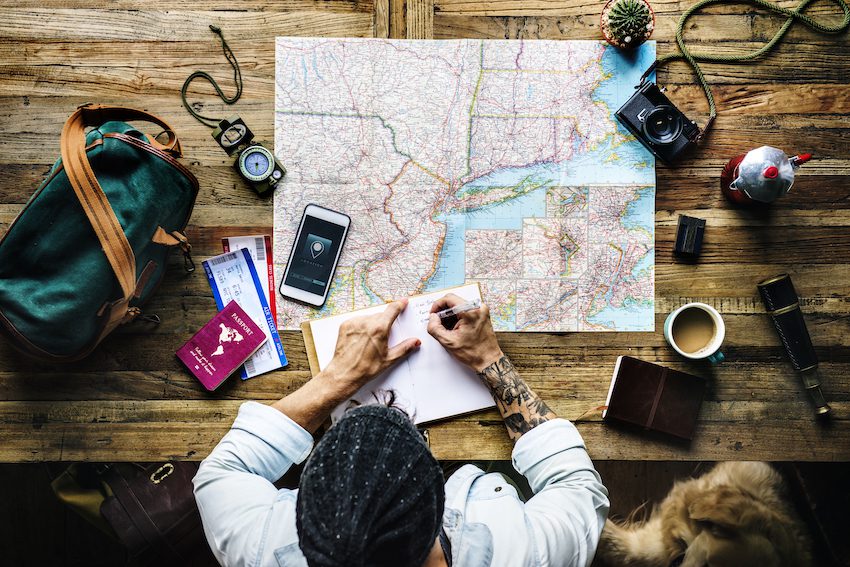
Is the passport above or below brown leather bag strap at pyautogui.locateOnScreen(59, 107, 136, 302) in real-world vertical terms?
below

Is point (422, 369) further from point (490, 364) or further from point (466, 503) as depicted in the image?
point (466, 503)

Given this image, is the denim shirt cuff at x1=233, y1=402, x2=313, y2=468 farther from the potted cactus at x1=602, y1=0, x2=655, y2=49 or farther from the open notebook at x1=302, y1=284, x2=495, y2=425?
the potted cactus at x1=602, y1=0, x2=655, y2=49

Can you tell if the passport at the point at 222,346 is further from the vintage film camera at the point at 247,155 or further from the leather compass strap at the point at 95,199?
the vintage film camera at the point at 247,155

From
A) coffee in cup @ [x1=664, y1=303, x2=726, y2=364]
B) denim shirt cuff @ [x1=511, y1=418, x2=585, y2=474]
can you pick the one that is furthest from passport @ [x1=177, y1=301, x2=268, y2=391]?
coffee in cup @ [x1=664, y1=303, x2=726, y2=364]

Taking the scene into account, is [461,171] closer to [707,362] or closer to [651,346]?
[651,346]

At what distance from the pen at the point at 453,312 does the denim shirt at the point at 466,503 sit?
1.10 feet

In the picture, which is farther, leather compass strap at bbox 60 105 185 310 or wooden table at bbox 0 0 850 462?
wooden table at bbox 0 0 850 462

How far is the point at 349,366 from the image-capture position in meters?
1.37

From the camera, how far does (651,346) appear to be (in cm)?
145

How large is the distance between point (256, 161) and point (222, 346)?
0.49 m

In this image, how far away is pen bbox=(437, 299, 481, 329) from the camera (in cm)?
139

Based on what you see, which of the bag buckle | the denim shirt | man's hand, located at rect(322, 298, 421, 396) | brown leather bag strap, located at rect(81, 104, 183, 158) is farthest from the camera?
the bag buckle

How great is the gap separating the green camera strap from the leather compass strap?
1.36 meters

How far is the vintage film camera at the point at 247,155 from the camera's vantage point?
1402mm
